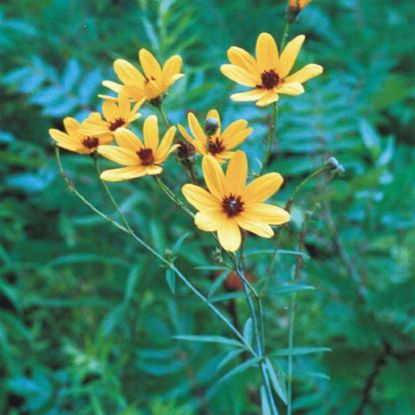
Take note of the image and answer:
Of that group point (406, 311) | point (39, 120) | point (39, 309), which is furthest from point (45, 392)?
point (39, 120)

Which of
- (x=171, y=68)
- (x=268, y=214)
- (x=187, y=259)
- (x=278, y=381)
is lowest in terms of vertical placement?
(x=187, y=259)

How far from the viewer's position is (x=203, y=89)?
117 centimetres

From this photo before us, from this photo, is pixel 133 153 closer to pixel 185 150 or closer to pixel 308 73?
pixel 185 150

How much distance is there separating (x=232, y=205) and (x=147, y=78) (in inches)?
5.9

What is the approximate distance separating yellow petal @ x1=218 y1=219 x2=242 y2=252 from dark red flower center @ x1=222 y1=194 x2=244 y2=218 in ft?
0.04

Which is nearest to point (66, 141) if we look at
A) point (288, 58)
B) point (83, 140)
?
point (83, 140)

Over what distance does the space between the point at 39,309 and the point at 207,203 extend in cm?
111

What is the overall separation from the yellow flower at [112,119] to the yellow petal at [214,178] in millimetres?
88

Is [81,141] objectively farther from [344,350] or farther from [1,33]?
[1,33]

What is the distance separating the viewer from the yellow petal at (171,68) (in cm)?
58

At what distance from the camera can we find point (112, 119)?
0.60 m

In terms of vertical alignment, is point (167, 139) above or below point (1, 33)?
above

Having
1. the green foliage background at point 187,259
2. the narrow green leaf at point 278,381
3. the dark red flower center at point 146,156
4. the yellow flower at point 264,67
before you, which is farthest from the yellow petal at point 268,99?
the green foliage background at point 187,259

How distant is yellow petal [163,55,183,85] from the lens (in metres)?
0.58
